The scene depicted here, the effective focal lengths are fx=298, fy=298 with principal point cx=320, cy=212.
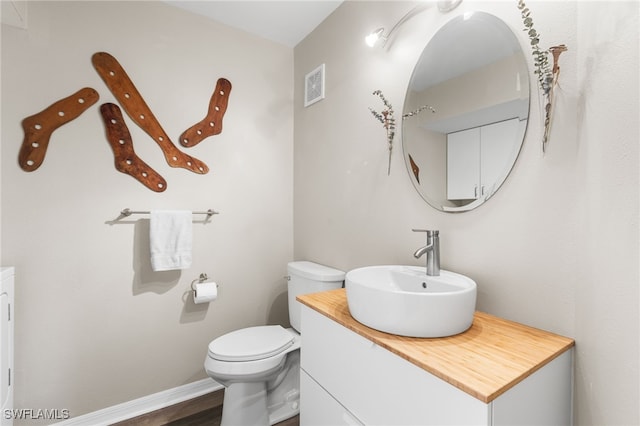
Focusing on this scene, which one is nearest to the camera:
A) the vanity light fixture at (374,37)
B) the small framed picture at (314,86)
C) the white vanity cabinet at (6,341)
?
the white vanity cabinet at (6,341)

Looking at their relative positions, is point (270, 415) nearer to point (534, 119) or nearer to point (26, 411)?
point (26, 411)

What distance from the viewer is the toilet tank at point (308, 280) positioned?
169 centimetres

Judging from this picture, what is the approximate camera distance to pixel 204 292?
1806 mm

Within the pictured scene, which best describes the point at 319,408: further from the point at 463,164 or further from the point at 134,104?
the point at 134,104

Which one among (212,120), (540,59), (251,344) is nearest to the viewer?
(540,59)

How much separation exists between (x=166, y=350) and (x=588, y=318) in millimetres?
2034

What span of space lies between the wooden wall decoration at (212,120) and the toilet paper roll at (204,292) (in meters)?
0.88

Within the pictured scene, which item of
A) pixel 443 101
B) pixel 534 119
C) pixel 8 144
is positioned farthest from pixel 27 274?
pixel 534 119

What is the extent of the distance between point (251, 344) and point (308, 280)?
1.50 ft

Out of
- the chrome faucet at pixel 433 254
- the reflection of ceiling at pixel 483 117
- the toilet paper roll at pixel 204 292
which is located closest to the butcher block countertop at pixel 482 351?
the chrome faucet at pixel 433 254

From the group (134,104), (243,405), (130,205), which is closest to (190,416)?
(243,405)

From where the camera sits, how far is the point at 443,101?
1.25 meters

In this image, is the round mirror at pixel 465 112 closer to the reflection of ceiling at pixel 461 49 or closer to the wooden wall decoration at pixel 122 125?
the reflection of ceiling at pixel 461 49

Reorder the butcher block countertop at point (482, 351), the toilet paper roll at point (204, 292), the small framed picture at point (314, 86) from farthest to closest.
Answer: the small framed picture at point (314, 86) < the toilet paper roll at point (204, 292) < the butcher block countertop at point (482, 351)
